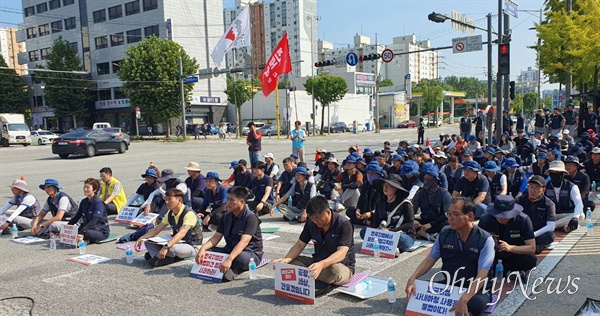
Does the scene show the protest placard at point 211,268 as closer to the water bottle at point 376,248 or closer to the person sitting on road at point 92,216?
the water bottle at point 376,248

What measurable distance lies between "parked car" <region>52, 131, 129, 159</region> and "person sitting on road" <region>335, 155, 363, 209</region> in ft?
66.6

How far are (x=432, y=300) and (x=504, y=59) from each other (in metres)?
14.1

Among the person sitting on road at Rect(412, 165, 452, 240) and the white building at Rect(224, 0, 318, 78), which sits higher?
the white building at Rect(224, 0, 318, 78)

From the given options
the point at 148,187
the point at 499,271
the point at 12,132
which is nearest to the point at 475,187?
the point at 499,271

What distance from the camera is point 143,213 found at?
32.4 feet

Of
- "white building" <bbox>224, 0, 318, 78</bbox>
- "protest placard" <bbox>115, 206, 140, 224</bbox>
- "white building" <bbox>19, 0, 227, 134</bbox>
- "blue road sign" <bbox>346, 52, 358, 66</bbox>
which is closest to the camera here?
"protest placard" <bbox>115, 206, 140, 224</bbox>

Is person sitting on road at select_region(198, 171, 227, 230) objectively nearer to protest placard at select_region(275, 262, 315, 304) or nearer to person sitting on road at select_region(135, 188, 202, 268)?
person sitting on road at select_region(135, 188, 202, 268)

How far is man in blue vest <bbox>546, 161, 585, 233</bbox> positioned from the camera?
25.9 feet

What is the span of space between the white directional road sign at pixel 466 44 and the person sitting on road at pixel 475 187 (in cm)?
1340

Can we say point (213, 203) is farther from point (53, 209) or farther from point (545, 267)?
point (545, 267)

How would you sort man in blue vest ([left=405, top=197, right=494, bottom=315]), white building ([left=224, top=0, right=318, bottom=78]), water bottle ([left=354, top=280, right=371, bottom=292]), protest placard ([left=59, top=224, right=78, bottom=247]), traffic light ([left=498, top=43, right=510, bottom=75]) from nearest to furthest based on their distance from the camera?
man in blue vest ([left=405, top=197, right=494, bottom=315]), water bottle ([left=354, top=280, right=371, bottom=292]), protest placard ([left=59, top=224, right=78, bottom=247]), traffic light ([left=498, top=43, right=510, bottom=75]), white building ([left=224, top=0, right=318, bottom=78])

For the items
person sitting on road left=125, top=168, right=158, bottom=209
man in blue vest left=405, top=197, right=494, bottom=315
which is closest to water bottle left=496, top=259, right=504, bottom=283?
man in blue vest left=405, top=197, right=494, bottom=315

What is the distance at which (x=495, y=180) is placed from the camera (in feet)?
31.3

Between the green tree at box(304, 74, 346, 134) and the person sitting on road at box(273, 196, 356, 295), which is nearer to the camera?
the person sitting on road at box(273, 196, 356, 295)
